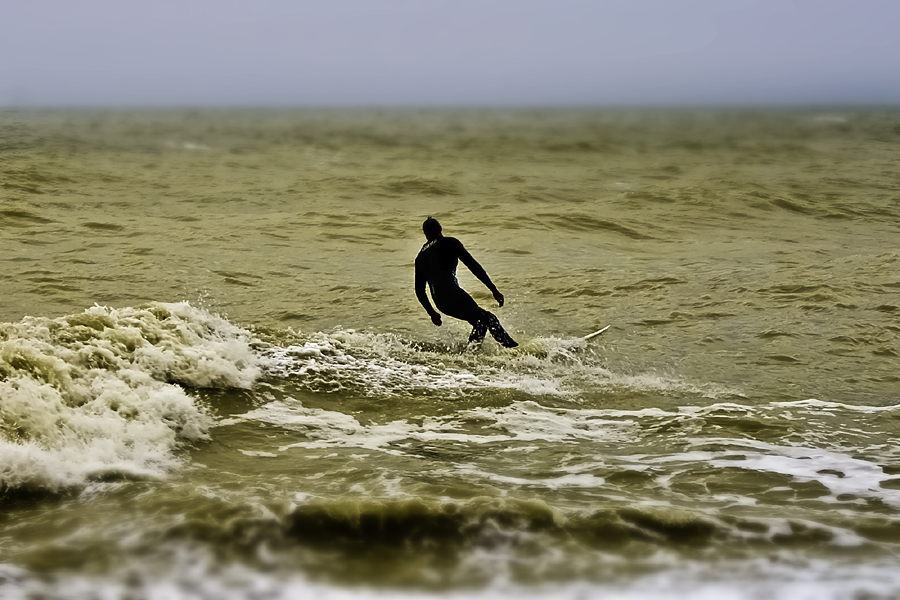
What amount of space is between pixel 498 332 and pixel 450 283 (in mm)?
654

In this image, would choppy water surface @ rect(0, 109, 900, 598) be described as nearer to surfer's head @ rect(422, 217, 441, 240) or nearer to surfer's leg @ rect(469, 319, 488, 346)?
surfer's leg @ rect(469, 319, 488, 346)

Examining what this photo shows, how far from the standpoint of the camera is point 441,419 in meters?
5.97

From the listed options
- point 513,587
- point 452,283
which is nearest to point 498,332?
point 452,283

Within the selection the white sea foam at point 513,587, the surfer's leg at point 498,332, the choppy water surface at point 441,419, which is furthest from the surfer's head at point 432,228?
the white sea foam at point 513,587

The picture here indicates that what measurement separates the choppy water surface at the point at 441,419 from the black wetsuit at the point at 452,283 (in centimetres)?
34

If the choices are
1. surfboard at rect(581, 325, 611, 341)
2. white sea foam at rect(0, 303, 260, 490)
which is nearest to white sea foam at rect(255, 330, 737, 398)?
surfboard at rect(581, 325, 611, 341)

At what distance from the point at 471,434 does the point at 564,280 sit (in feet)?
19.0

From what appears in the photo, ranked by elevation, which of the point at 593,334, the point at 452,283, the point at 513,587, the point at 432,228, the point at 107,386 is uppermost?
the point at 432,228

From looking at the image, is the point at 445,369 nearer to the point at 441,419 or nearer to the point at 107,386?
the point at 441,419

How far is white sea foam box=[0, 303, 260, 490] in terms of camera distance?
15.7 feet

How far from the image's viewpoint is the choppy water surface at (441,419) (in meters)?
3.85

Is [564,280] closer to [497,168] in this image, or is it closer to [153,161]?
[497,168]

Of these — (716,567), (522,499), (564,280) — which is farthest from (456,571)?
(564,280)

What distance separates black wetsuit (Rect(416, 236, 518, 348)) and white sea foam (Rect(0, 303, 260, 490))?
5.96 feet
